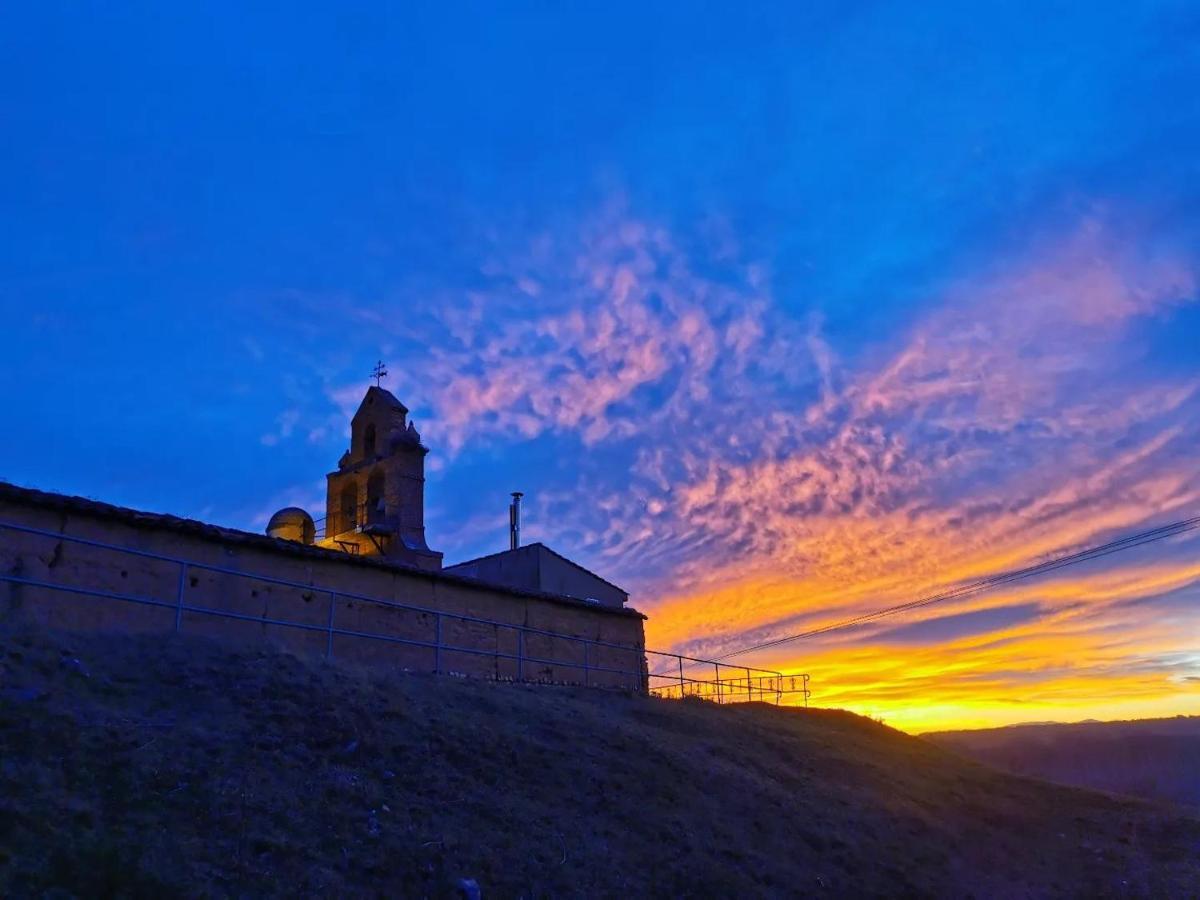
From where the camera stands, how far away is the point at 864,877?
18.0 meters

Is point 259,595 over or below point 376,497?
below

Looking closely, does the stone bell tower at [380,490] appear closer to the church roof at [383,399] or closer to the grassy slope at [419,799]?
the church roof at [383,399]

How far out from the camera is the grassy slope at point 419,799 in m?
9.82

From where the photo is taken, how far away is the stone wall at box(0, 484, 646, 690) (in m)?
16.8

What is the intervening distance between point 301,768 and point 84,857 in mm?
3821

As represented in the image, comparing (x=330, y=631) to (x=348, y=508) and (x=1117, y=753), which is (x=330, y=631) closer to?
(x=348, y=508)

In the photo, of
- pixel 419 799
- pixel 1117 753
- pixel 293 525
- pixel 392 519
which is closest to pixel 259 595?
pixel 419 799

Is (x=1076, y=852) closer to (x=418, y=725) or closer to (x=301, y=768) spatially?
(x=418, y=725)

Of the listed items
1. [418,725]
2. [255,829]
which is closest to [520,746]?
[418,725]

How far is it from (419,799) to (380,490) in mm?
29530

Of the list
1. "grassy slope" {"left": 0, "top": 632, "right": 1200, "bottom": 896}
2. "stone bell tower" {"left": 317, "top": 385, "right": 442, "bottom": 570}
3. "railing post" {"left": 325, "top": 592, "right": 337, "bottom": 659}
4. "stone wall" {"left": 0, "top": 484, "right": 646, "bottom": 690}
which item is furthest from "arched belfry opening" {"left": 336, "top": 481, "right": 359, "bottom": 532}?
"railing post" {"left": 325, "top": 592, "right": 337, "bottom": 659}

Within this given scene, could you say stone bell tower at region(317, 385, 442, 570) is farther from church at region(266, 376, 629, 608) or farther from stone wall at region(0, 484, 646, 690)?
stone wall at region(0, 484, 646, 690)

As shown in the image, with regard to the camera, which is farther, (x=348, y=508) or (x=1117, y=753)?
(x=1117, y=753)

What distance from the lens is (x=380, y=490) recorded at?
41.6 meters
